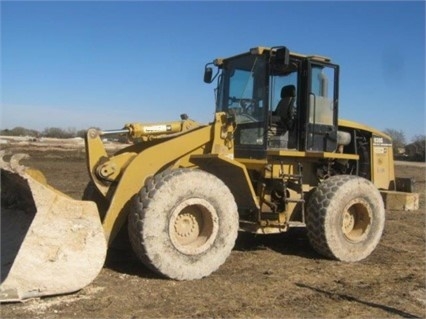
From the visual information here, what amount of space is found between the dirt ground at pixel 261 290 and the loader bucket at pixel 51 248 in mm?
148

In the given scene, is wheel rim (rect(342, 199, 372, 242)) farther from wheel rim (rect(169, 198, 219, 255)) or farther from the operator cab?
wheel rim (rect(169, 198, 219, 255))

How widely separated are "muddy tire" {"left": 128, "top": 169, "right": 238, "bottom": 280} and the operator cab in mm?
1354

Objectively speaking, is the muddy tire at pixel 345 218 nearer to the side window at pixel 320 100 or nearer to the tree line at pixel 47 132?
the side window at pixel 320 100

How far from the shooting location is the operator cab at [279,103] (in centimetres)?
758

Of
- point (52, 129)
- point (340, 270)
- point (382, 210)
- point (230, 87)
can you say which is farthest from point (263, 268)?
point (52, 129)

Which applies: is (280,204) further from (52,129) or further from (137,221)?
(52,129)

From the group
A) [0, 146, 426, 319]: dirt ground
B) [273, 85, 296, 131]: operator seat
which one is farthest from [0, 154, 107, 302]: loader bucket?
[273, 85, 296, 131]: operator seat

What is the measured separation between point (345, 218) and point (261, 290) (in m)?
2.44

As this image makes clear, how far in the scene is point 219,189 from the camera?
6.47 metres

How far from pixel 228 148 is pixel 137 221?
1899mm

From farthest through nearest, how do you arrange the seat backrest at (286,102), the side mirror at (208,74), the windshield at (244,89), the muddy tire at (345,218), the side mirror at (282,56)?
the side mirror at (208,74) < the seat backrest at (286,102) < the windshield at (244,89) < the muddy tire at (345,218) < the side mirror at (282,56)

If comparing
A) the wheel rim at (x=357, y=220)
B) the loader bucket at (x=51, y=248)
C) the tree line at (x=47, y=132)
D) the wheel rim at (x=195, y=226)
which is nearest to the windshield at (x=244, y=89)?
the wheel rim at (x=195, y=226)

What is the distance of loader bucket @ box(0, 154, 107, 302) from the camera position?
5184 mm

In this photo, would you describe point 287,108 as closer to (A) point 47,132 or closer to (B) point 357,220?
(B) point 357,220
